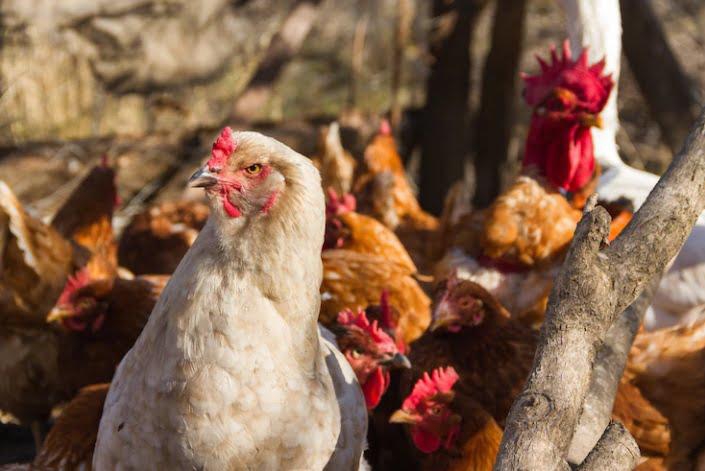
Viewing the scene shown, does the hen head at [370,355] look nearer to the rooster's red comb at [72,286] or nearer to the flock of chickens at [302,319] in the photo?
the flock of chickens at [302,319]

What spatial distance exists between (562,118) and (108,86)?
5170 mm

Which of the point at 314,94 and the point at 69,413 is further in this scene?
the point at 314,94

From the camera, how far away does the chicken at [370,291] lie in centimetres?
325

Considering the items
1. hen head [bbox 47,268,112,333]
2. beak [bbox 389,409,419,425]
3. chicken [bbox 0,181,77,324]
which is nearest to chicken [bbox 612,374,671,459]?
beak [bbox 389,409,419,425]

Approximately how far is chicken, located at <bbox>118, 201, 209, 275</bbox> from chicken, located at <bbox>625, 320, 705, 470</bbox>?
7.22 feet

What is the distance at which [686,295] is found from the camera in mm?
3273

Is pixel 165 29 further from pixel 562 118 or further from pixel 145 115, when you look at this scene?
pixel 562 118

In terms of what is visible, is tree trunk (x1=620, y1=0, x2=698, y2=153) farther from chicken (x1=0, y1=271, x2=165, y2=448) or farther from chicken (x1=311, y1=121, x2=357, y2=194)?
chicken (x1=0, y1=271, x2=165, y2=448)

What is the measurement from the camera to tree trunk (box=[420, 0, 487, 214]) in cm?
650

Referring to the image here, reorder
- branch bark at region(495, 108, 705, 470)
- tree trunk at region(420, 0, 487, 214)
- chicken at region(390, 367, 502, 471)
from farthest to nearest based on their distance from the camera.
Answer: tree trunk at region(420, 0, 487, 214), chicken at region(390, 367, 502, 471), branch bark at region(495, 108, 705, 470)

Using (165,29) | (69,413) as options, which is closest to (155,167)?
(165,29)

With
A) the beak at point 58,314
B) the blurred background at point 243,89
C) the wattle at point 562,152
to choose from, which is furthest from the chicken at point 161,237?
the wattle at point 562,152

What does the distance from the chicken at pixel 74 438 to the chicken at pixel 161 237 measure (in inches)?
60.3

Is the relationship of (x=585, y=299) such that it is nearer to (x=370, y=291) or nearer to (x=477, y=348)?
(x=477, y=348)
